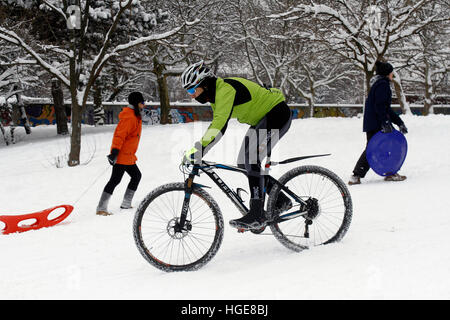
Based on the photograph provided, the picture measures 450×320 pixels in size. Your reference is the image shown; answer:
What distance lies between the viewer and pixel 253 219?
12.2 ft

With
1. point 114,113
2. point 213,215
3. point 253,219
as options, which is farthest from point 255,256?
point 114,113

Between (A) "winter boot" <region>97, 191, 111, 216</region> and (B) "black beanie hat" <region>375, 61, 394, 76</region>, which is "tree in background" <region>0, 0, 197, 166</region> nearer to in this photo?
(A) "winter boot" <region>97, 191, 111, 216</region>

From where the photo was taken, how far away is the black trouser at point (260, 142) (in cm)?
379

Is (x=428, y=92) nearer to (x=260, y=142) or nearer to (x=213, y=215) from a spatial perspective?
(x=260, y=142)

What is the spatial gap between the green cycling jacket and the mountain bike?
35cm

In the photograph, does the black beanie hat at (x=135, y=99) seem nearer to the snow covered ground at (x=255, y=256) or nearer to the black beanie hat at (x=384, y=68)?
the snow covered ground at (x=255, y=256)

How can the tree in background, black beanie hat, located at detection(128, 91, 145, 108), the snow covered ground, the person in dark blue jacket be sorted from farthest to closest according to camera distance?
the tree in background → the person in dark blue jacket → black beanie hat, located at detection(128, 91, 145, 108) → the snow covered ground

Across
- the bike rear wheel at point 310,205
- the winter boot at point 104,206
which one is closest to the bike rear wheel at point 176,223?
the bike rear wheel at point 310,205

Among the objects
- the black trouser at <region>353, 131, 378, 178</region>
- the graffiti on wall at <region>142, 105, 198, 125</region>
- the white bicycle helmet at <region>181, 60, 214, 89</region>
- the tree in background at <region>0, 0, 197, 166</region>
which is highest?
the tree in background at <region>0, 0, 197, 166</region>

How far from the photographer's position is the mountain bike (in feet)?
11.7

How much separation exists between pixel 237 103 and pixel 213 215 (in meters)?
1.02

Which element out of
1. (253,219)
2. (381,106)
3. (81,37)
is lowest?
(253,219)

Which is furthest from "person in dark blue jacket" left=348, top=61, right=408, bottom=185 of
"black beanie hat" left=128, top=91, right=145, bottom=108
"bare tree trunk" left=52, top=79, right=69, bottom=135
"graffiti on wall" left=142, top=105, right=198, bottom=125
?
"graffiti on wall" left=142, top=105, right=198, bottom=125
